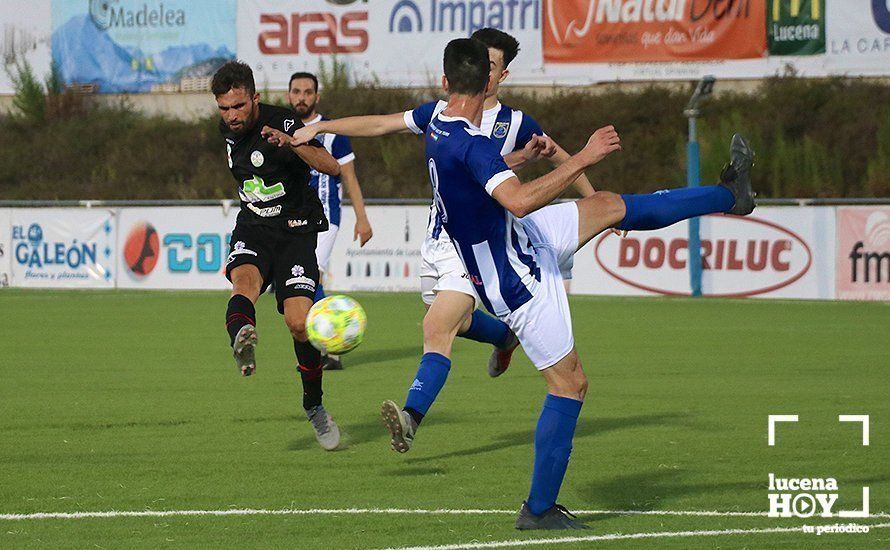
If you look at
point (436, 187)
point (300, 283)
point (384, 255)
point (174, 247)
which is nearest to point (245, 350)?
point (300, 283)

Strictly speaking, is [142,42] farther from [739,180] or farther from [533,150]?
[739,180]

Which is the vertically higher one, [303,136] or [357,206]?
[303,136]

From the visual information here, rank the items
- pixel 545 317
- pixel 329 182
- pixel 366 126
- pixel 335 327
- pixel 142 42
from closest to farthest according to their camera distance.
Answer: pixel 545 317, pixel 335 327, pixel 366 126, pixel 329 182, pixel 142 42

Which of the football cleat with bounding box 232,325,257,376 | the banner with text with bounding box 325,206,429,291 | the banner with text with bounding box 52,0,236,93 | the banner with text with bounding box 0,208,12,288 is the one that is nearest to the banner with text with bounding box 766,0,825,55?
the banner with text with bounding box 325,206,429,291

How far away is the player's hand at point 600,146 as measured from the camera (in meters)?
5.72

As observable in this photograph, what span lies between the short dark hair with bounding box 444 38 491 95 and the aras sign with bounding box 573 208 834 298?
16.1 metres

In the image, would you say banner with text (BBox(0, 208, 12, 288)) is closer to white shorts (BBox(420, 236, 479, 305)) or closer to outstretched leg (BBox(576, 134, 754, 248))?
white shorts (BBox(420, 236, 479, 305))

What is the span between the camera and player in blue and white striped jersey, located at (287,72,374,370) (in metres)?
12.0

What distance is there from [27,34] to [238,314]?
32.6m

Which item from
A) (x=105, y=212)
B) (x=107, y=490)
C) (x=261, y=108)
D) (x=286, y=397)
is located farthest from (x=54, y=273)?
(x=107, y=490)

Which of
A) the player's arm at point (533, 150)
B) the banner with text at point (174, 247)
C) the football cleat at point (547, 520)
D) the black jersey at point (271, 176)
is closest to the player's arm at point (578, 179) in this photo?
the player's arm at point (533, 150)

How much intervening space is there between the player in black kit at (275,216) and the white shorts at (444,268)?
0.67 metres

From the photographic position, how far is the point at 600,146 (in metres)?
5.86

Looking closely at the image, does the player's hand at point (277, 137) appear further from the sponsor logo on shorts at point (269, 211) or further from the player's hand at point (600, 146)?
the player's hand at point (600, 146)
